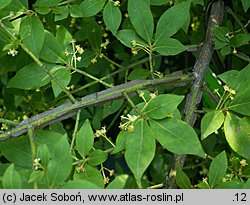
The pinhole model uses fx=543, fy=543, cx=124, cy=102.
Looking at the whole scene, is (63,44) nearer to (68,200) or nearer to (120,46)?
(68,200)

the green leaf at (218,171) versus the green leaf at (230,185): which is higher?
the green leaf at (218,171)

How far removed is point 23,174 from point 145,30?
39 centimetres

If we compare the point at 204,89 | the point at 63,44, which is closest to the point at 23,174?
the point at 63,44

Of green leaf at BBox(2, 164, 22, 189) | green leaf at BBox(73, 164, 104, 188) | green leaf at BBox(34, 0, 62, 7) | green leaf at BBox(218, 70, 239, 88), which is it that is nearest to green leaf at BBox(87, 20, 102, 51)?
green leaf at BBox(34, 0, 62, 7)

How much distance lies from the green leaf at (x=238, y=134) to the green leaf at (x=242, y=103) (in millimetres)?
16

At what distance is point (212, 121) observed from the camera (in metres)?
1.01

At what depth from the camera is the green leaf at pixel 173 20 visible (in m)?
1.09

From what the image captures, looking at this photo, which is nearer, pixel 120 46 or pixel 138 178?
pixel 138 178

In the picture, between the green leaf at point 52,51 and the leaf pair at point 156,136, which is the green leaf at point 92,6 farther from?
the leaf pair at point 156,136

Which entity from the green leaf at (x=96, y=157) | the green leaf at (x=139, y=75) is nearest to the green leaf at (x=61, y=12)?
the green leaf at (x=139, y=75)

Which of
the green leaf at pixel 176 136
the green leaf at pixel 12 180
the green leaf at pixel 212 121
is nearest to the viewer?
the green leaf at pixel 12 180

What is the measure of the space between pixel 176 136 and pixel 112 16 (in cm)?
33

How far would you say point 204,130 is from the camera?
3.31ft

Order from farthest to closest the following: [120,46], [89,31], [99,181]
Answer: [120,46] < [89,31] < [99,181]
